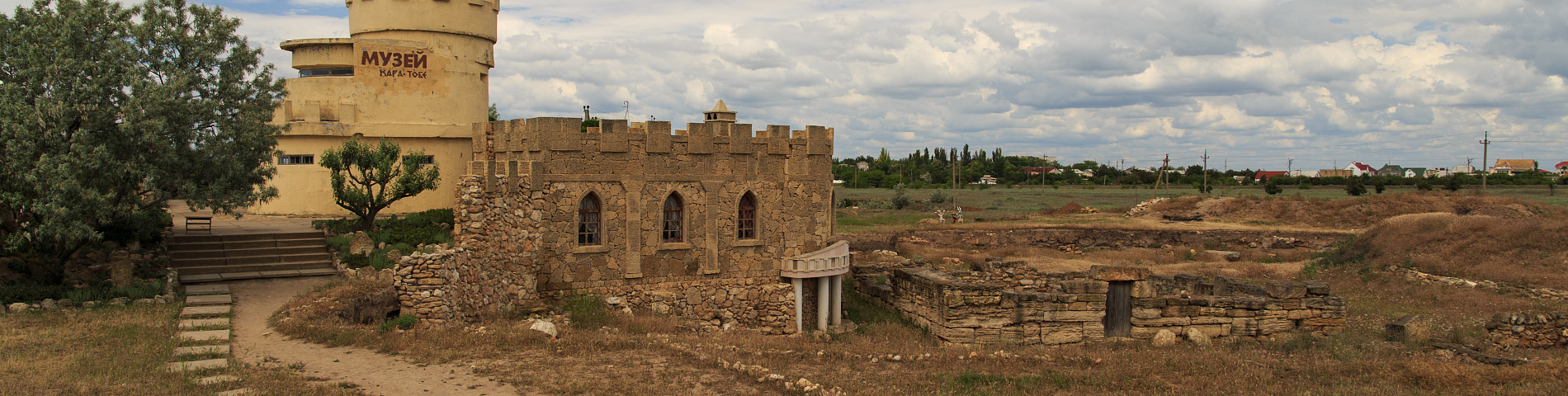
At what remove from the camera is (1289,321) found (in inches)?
726

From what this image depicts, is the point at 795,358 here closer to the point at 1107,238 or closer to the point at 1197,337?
the point at 1197,337

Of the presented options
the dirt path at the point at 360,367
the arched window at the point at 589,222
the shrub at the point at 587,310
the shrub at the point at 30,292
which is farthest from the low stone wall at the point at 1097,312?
the shrub at the point at 30,292

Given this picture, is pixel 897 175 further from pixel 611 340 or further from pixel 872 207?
pixel 611 340

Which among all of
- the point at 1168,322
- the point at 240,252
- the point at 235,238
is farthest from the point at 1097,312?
the point at 235,238

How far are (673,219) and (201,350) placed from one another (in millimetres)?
9097

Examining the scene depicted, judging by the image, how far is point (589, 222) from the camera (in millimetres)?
18672

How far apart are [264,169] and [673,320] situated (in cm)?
893

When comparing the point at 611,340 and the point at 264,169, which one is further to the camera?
the point at 264,169

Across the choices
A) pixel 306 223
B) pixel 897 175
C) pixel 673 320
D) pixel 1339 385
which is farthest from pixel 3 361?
pixel 897 175

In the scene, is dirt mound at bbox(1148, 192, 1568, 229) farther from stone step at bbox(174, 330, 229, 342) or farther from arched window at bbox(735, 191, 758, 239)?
stone step at bbox(174, 330, 229, 342)

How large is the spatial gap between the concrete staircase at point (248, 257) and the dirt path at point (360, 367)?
391 cm

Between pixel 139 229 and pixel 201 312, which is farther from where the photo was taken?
pixel 139 229

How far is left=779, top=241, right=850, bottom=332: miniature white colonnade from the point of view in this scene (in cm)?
1983

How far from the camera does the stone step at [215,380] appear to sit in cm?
1077
